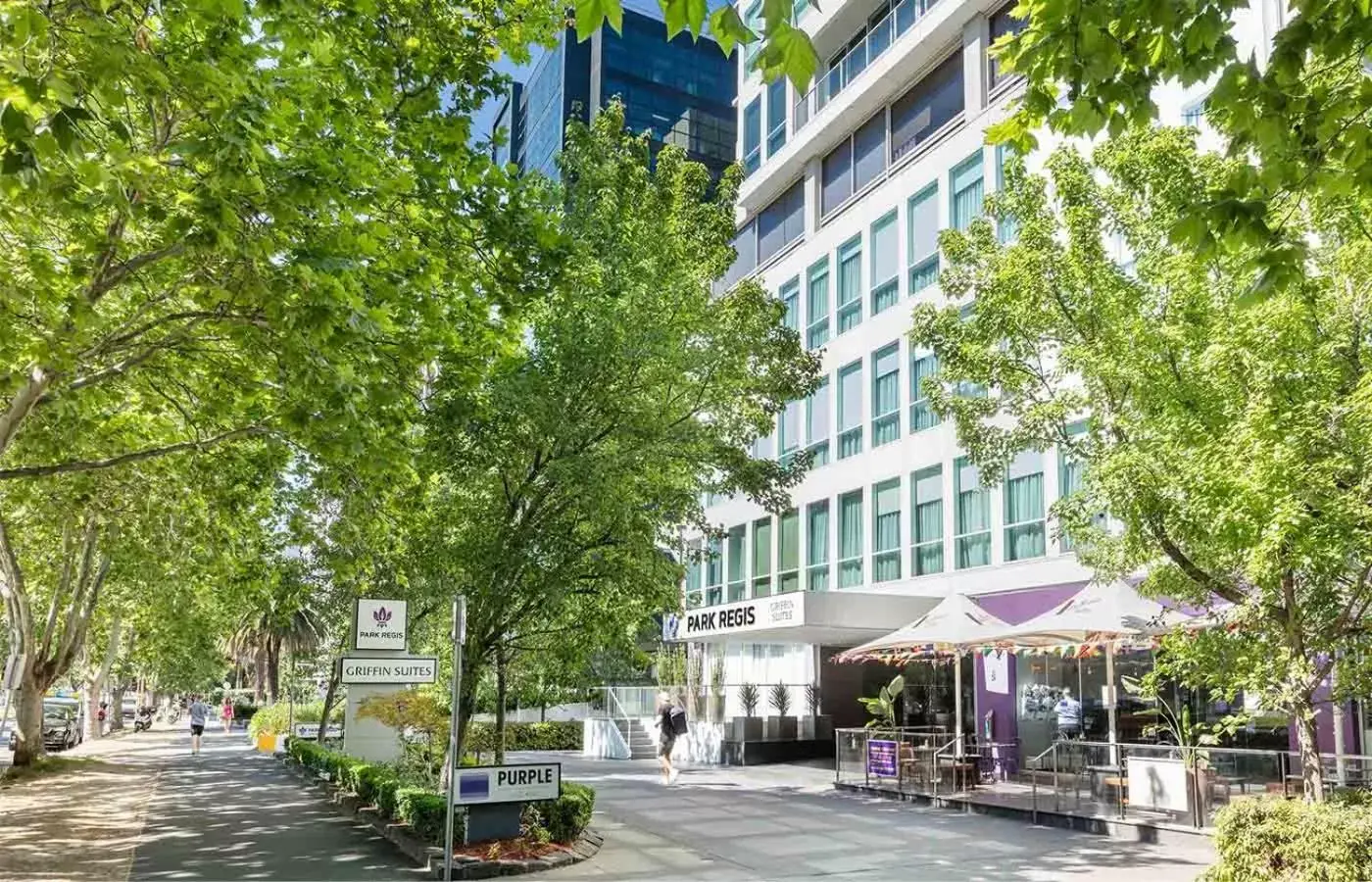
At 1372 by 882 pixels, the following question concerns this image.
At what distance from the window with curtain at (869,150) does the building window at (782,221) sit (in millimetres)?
3085

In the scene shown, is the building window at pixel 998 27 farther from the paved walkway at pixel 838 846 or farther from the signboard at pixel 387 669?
the signboard at pixel 387 669

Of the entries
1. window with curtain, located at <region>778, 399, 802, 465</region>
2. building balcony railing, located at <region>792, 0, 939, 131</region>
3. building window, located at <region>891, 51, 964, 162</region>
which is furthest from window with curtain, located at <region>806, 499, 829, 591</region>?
building balcony railing, located at <region>792, 0, 939, 131</region>

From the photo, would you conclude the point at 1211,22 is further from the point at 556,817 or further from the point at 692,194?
the point at 692,194

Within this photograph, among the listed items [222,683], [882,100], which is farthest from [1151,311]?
[222,683]

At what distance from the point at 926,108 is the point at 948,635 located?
1551 centimetres

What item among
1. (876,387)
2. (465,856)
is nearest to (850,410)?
(876,387)

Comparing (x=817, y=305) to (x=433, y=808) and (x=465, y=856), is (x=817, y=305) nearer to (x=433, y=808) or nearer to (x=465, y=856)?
(x=433, y=808)

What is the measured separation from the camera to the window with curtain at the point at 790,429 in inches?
1315

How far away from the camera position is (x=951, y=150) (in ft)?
88.5

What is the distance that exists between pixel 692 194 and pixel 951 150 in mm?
10555

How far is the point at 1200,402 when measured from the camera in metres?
11.4

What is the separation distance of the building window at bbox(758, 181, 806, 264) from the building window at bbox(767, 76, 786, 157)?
164 cm

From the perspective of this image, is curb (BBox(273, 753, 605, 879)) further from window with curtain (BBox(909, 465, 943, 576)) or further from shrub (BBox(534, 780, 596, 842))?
window with curtain (BBox(909, 465, 943, 576))

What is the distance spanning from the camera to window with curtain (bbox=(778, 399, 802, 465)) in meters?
33.4
